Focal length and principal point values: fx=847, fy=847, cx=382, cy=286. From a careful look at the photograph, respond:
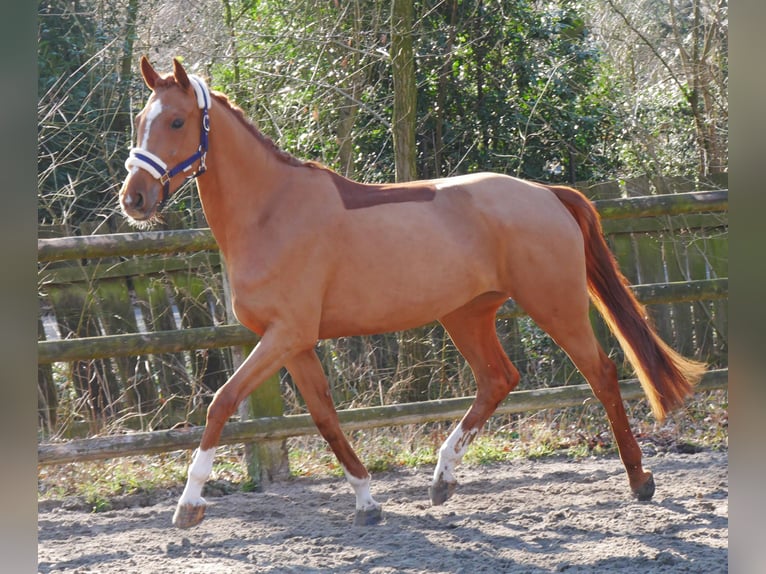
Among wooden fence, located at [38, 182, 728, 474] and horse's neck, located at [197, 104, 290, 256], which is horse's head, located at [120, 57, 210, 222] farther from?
wooden fence, located at [38, 182, 728, 474]

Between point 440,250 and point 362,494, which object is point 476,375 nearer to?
point 440,250

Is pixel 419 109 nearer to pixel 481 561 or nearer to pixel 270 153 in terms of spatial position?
pixel 270 153

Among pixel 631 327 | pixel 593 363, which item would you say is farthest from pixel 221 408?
pixel 631 327

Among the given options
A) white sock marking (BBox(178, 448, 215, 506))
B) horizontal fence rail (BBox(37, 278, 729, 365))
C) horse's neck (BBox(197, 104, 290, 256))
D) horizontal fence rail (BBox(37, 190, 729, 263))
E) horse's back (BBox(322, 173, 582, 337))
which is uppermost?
horse's neck (BBox(197, 104, 290, 256))

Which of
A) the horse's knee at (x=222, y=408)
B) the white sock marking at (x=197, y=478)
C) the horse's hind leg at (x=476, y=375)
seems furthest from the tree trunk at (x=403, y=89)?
the white sock marking at (x=197, y=478)

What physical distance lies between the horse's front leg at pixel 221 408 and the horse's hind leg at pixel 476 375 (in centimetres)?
118

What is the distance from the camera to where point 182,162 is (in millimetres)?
3986

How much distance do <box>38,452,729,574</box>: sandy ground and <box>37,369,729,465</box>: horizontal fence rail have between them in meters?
0.30

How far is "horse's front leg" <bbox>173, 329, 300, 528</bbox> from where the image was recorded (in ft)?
12.7

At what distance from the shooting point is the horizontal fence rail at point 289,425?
485 cm

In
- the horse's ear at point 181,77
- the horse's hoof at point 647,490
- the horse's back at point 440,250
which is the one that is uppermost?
the horse's ear at point 181,77

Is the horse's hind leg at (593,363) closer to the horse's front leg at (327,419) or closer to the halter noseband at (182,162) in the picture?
the horse's front leg at (327,419)

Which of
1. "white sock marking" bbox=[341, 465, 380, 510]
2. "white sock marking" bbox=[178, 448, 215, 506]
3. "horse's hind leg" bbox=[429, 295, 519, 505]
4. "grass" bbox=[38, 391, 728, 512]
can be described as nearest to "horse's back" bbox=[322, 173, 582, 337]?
"horse's hind leg" bbox=[429, 295, 519, 505]

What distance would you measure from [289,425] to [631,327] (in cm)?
210
